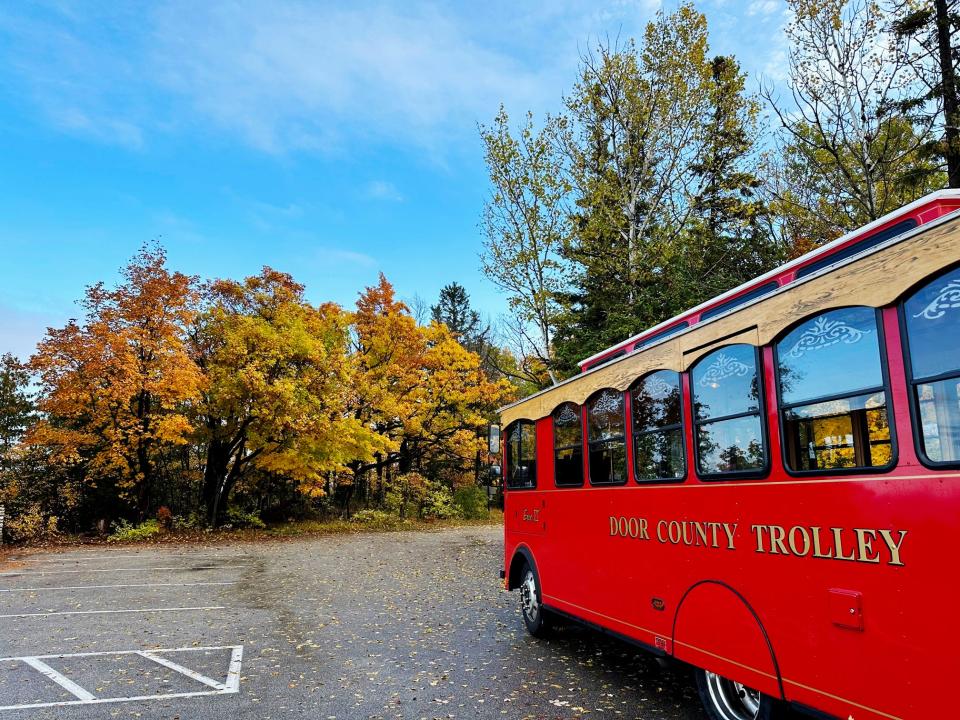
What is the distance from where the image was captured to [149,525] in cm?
2094

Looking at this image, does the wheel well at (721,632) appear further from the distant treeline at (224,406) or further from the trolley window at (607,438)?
the distant treeline at (224,406)

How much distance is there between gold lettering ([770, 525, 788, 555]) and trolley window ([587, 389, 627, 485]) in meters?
1.86

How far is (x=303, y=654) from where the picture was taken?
6.82 m

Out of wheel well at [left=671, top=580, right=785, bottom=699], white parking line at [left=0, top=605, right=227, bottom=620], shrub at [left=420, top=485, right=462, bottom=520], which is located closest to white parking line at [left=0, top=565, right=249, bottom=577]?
white parking line at [left=0, top=605, right=227, bottom=620]

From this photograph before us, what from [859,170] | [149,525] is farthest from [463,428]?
[859,170]

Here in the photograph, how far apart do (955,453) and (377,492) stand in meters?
28.5

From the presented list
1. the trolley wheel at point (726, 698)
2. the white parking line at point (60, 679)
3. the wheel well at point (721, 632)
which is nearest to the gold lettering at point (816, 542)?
the wheel well at point (721, 632)

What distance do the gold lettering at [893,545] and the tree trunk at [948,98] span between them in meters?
11.6

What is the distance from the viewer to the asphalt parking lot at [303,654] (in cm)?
520

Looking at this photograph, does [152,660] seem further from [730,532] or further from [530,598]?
[730,532]

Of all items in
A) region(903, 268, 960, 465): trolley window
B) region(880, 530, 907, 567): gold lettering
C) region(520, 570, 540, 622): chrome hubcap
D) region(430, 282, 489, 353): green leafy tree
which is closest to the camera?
region(903, 268, 960, 465): trolley window

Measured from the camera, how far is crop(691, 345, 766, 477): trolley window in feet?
13.5

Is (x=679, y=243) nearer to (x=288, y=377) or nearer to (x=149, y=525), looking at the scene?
(x=288, y=377)

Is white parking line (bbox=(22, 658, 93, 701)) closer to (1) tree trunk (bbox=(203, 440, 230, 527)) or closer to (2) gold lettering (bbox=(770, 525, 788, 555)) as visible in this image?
(2) gold lettering (bbox=(770, 525, 788, 555))
